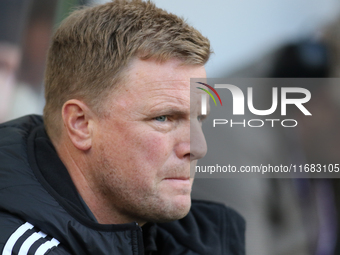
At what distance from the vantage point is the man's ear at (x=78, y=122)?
4.02 feet

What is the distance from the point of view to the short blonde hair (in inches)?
47.2

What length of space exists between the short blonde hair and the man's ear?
0.10ft

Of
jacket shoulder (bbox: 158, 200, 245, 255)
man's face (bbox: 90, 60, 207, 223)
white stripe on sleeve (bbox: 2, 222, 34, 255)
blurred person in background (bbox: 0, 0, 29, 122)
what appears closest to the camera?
white stripe on sleeve (bbox: 2, 222, 34, 255)

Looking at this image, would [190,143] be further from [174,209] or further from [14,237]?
[14,237]

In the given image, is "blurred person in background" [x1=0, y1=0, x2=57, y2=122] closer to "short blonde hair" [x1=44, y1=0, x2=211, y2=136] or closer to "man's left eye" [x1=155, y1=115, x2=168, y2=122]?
"short blonde hair" [x1=44, y1=0, x2=211, y2=136]

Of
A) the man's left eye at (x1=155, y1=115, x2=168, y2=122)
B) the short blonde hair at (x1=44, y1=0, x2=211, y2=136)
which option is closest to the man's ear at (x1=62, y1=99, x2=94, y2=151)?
the short blonde hair at (x1=44, y1=0, x2=211, y2=136)

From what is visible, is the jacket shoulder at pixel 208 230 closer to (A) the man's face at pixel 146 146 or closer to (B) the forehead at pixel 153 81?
(A) the man's face at pixel 146 146

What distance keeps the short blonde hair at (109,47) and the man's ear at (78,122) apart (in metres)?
0.03

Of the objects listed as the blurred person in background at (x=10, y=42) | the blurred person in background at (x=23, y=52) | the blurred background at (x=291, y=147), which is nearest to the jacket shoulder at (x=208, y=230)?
the blurred background at (x=291, y=147)

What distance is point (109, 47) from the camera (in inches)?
47.6

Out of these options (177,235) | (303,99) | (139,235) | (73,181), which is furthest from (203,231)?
(303,99)

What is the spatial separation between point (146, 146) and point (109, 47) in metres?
0.38

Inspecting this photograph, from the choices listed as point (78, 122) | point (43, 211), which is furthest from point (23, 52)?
point (43, 211)

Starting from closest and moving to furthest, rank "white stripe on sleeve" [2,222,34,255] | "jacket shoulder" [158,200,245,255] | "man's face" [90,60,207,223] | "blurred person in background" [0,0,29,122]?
"white stripe on sleeve" [2,222,34,255], "man's face" [90,60,207,223], "jacket shoulder" [158,200,245,255], "blurred person in background" [0,0,29,122]
